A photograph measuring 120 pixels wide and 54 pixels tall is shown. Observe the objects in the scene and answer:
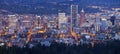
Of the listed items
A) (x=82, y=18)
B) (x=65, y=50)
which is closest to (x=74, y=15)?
(x=82, y=18)

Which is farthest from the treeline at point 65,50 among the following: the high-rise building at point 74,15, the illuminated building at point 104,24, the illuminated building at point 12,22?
the illuminated building at point 104,24

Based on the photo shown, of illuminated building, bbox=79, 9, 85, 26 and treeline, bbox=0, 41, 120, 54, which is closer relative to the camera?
treeline, bbox=0, 41, 120, 54

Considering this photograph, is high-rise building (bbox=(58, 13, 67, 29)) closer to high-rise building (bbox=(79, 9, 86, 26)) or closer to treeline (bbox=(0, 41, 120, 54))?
high-rise building (bbox=(79, 9, 86, 26))

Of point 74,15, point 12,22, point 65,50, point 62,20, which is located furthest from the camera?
point 74,15

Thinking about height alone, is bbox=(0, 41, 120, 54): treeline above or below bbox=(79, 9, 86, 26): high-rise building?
below

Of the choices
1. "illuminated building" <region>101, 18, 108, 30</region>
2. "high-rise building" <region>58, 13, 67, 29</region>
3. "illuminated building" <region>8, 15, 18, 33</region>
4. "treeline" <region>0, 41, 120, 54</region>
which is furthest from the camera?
"illuminated building" <region>101, 18, 108, 30</region>

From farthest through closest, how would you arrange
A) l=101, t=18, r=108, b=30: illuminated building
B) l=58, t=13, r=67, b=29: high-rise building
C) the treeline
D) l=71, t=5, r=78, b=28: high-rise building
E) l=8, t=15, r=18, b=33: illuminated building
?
l=101, t=18, r=108, b=30: illuminated building < l=71, t=5, r=78, b=28: high-rise building < l=58, t=13, r=67, b=29: high-rise building < l=8, t=15, r=18, b=33: illuminated building < the treeline

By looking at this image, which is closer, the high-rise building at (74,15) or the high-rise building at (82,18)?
the high-rise building at (74,15)

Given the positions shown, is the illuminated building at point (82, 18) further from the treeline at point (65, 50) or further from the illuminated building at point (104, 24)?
the treeline at point (65, 50)

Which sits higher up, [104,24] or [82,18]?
[82,18]

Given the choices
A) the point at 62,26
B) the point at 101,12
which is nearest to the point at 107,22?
the point at 101,12

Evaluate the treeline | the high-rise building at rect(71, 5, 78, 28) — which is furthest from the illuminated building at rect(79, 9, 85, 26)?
the treeline

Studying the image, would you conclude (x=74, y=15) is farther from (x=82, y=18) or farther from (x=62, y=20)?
(x=62, y=20)

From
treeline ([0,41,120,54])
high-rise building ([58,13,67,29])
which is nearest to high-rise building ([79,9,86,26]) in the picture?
high-rise building ([58,13,67,29])
